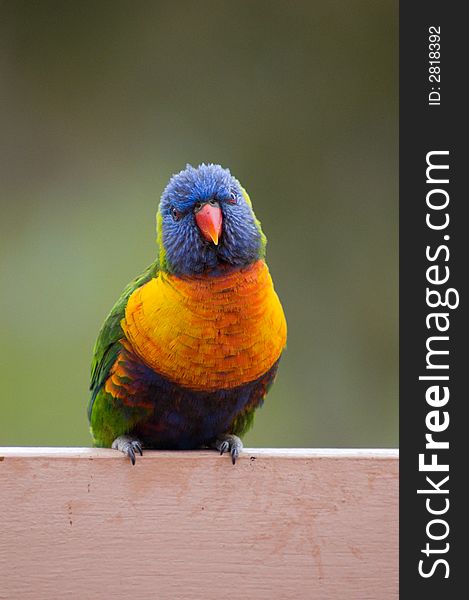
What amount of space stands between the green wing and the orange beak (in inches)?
5.7

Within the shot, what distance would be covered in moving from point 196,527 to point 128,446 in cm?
21

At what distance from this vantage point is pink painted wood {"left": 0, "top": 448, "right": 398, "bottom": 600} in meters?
1.18

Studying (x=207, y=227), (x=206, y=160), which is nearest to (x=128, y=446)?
(x=207, y=227)

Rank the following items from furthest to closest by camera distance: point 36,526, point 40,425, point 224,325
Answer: point 40,425, point 224,325, point 36,526

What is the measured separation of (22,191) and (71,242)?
24 cm

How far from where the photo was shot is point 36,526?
46.8 inches

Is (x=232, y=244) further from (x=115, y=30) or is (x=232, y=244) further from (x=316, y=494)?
(x=115, y=30)

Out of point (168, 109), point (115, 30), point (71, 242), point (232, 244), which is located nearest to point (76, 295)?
point (71, 242)

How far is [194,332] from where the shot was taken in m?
1.43

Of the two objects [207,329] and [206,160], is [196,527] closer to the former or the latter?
[207,329]

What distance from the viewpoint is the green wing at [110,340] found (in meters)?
1.56

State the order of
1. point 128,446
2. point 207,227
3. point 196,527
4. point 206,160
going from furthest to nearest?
point 206,160 → point 207,227 → point 128,446 → point 196,527

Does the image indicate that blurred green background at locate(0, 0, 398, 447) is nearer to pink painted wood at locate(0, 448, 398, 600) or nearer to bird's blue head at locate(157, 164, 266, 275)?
bird's blue head at locate(157, 164, 266, 275)

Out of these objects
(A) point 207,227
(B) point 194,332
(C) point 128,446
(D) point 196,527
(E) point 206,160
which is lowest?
(D) point 196,527
